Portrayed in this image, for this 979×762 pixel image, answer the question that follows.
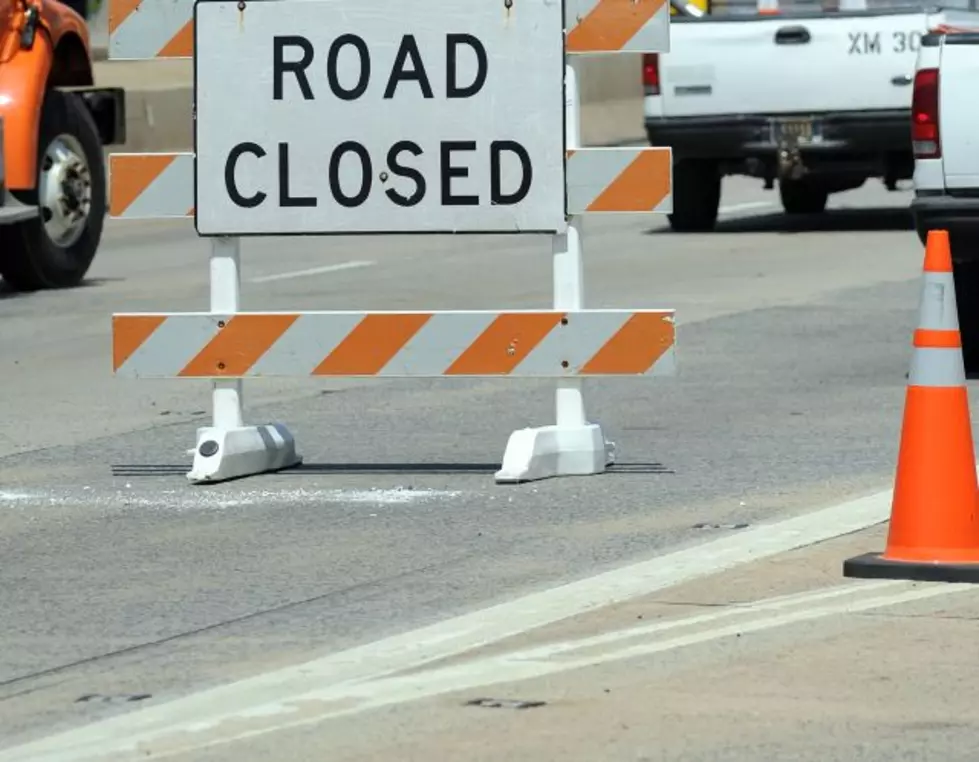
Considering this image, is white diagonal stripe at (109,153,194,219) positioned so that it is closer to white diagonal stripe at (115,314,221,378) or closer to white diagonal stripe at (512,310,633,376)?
white diagonal stripe at (115,314,221,378)

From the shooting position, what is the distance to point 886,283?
56.0ft

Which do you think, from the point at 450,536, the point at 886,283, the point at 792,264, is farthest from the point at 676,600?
the point at 792,264

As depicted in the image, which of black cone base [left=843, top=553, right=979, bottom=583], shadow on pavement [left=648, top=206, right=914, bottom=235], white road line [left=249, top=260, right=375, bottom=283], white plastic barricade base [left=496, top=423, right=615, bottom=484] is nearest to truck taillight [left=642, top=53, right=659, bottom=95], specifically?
shadow on pavement [left=648, top=206, right=914, bottom=235]

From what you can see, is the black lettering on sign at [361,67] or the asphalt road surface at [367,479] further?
the black lettering on sign at [361,67]

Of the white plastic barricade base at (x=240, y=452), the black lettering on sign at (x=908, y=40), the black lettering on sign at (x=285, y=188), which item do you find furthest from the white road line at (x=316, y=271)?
the black lettering on sign at (x=285, y=188)

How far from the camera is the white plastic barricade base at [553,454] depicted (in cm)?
971

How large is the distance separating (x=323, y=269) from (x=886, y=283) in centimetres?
382

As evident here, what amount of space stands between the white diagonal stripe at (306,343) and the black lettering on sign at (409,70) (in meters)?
0.76

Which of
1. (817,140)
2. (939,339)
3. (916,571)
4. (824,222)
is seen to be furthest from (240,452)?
(824,222)

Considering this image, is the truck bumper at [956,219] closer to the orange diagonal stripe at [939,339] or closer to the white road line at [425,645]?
the white road line at [425,645]

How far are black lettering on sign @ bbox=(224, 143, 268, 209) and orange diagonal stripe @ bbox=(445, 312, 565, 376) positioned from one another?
878mm

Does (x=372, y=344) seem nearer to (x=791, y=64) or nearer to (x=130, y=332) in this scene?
(x=130, y=332)

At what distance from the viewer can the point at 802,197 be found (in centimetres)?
2300

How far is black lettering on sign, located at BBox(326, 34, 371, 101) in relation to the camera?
393 inches
